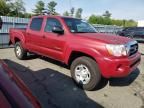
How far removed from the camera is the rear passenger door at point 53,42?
627 centimetres

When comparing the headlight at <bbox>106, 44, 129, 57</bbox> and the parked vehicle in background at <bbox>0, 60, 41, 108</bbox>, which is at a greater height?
the headlight at <bbox>106, 44, 129, 57</bbox>

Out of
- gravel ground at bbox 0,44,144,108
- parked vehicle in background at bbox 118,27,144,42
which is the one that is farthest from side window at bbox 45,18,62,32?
parked vehicle in background at bbox 118,27,144,42

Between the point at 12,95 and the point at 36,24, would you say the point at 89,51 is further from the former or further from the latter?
the point at 12,95

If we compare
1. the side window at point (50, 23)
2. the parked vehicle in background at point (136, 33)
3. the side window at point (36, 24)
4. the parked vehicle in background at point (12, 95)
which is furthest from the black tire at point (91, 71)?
the parked vehicle in background at point (136, 33)

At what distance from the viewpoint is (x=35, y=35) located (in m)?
7.49

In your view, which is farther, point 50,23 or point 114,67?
point 50,23

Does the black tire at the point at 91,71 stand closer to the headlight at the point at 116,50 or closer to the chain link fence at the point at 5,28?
the headlight at the point at 116,50

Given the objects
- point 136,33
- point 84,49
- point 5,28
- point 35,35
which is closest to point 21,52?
point 35,35

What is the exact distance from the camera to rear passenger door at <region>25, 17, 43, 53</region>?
7.32 m

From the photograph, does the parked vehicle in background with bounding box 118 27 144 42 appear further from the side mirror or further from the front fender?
the front fender

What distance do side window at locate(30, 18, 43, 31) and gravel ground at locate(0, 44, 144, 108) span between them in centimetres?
130

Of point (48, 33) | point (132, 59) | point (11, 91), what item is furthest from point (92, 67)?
point (11, 91)

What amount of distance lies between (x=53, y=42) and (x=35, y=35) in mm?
1176

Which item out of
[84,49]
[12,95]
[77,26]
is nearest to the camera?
[12,95]
